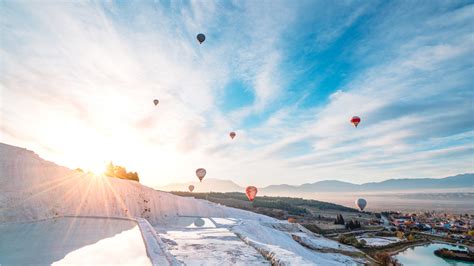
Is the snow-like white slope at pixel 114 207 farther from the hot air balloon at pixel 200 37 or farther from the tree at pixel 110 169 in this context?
the tree at pixel 110 169

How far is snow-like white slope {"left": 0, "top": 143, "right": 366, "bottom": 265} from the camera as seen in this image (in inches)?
455

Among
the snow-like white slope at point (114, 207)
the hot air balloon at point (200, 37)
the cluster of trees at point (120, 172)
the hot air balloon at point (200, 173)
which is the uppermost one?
the hot air balloon at point (200, 37)

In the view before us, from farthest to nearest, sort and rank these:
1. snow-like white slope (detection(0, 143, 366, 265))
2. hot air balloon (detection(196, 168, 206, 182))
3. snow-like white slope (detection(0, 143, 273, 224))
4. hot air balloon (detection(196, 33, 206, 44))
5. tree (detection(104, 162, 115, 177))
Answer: tree (detection(104, 162, 115, 177)) → hot air balloon (detection(196, 168, 206, 182)) → hot air balloon (detection(196, 33, 206, 44)) → snow-like white slope (detection(0, 143, 273, 224)) → snow-like white slope (detection(0, 143, 366, 265))

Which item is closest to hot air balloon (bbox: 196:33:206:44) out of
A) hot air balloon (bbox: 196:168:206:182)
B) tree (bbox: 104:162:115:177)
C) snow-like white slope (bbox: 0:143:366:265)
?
hot air balloon (bbox: 196:168:206:182)

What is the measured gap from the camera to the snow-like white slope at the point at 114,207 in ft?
37.9

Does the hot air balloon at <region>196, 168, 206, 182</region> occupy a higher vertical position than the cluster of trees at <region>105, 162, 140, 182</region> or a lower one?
lower

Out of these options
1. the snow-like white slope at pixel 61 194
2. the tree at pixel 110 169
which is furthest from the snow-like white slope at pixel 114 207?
the tree at pixel 110 169

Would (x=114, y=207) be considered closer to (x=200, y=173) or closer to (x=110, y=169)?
(x=200, y=173)

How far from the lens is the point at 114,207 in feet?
83.3

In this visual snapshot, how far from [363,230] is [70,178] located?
58627 mm

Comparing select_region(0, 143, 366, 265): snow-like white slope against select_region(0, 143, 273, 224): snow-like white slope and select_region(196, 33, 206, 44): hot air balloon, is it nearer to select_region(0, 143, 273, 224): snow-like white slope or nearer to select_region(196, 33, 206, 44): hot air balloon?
select_region(0, 143, 273, 224): snow-like white slope

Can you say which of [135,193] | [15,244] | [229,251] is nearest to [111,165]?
[135,193]

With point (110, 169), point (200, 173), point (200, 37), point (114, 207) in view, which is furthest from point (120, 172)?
point (200, 37)

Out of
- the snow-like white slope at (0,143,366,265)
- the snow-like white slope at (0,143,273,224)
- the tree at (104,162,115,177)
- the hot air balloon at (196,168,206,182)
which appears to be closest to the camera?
the snow-like white slope at (0,143,366,265)
